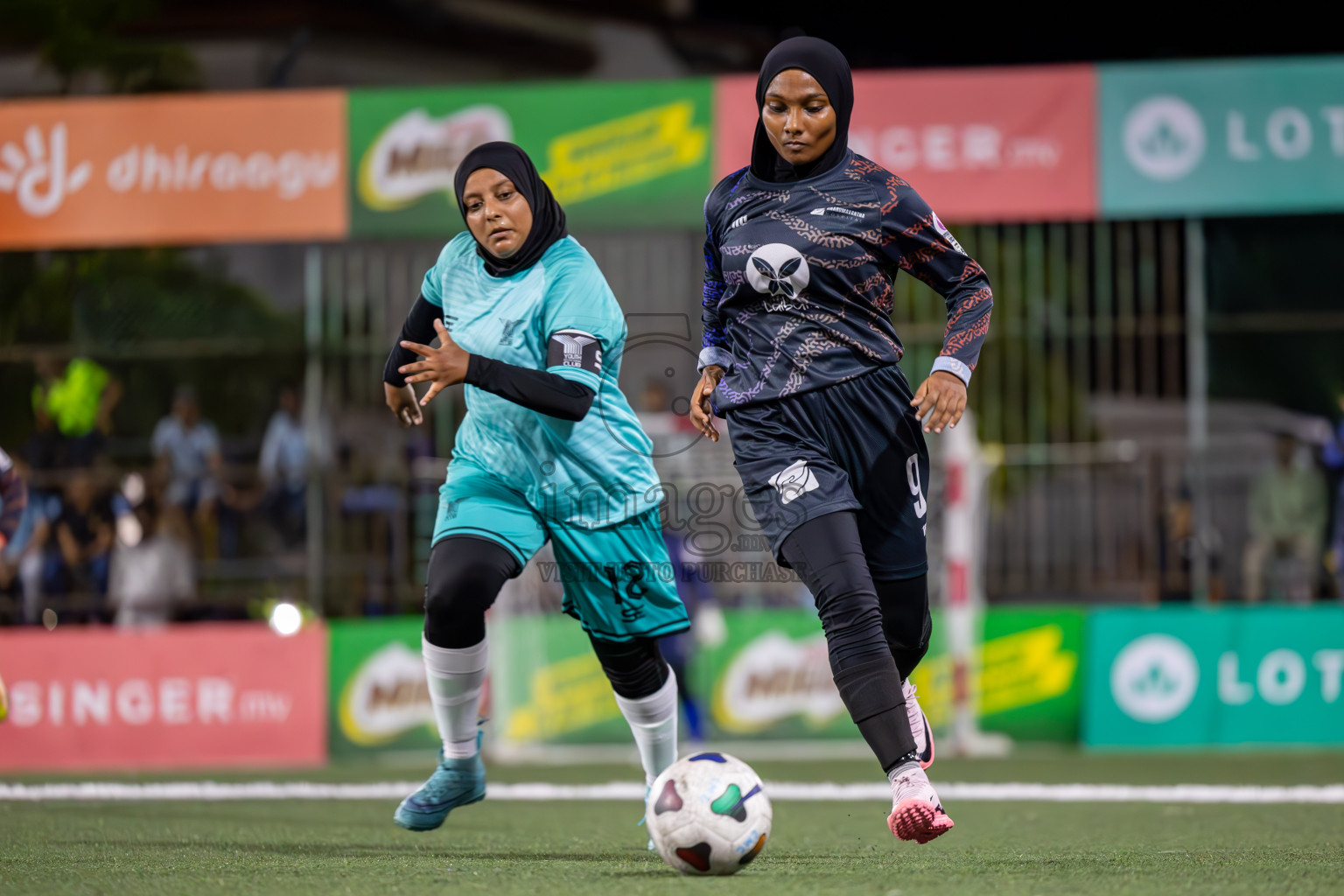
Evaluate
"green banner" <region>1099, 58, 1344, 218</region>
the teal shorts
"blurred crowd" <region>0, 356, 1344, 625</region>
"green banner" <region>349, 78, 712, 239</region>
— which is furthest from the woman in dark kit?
"green banner" <region>1099, 58, 1344, 218</region>

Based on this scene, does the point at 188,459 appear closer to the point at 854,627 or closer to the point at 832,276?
the point at 832,276

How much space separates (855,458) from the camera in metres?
4.91

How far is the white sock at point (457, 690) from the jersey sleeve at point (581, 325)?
92cm

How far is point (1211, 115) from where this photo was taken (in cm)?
1176

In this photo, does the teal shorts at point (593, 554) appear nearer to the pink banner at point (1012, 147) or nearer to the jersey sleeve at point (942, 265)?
the jersey sleeve at point (942, 265)

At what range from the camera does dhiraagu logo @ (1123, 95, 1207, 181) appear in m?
11.8

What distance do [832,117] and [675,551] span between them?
21.9 feet

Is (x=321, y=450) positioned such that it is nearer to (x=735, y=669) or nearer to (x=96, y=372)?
(x=96, y=372)

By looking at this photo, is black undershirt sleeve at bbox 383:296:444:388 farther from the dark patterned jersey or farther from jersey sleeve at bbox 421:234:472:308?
the dark patterned jersey

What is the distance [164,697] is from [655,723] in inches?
285

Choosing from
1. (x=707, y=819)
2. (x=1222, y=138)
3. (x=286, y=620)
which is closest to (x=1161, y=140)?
(x=1222, y=138)

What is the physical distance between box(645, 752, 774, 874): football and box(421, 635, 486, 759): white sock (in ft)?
3.48

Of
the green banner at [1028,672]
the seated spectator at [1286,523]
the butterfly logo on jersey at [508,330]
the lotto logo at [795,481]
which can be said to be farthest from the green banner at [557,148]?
the lotto logo at [795,481]

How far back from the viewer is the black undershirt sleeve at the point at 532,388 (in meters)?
4.83
